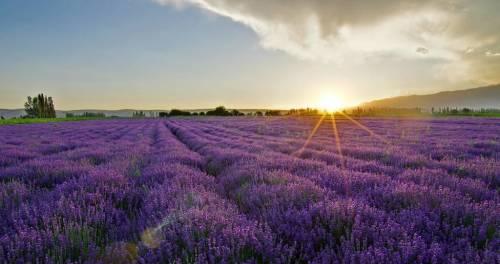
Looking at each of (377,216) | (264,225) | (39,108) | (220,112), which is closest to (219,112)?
(220,112)

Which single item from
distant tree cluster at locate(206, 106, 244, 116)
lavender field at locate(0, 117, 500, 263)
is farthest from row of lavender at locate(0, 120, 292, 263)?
distant tree cluster at locate(206, 106, 244, 116)

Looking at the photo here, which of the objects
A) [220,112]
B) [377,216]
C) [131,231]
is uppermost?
[220,112]

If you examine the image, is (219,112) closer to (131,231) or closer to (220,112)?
(220,112)

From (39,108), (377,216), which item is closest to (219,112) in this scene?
(39,108)

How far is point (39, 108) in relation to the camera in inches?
3728

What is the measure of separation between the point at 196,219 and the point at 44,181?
3.75 metres

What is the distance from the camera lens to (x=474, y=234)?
2090 mm

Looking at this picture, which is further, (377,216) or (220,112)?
(220,112)

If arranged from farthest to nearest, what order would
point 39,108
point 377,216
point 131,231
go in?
point 39,108, point 131,231, point 377,216

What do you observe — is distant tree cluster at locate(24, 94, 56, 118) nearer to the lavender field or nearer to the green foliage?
the green foliage

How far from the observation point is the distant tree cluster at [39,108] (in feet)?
314

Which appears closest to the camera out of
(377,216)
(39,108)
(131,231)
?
(377,216)

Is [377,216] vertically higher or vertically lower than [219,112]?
lower

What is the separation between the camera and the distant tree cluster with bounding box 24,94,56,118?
95812 millimetres
